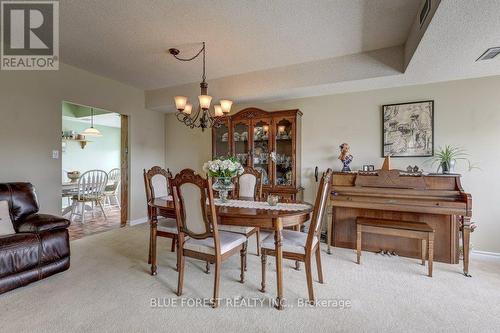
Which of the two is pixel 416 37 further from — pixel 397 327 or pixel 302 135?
pixel 397 327

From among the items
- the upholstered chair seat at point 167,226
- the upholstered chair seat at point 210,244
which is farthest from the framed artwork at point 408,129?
the upholstered chair seat at point 167,226

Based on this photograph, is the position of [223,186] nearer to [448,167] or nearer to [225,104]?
[225,104]

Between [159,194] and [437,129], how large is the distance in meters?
3.62

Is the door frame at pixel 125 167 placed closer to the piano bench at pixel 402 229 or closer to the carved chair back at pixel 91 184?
the carved chair back at pixel 91 184

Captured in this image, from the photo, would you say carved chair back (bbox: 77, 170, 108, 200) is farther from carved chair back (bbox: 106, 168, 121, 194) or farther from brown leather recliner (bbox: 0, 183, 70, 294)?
brown leather recliner (bbox: 0, 183, 70, 294)

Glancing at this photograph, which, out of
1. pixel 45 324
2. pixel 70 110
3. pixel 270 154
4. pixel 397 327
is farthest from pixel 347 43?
pixel 70 110

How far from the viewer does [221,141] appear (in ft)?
14.1

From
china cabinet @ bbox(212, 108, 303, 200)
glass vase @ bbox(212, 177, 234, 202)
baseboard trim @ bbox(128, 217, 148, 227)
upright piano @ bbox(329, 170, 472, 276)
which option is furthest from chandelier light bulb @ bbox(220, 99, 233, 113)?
baseboard trim @ bbox(128, 217, 148, 227)

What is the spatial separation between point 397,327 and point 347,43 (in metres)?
2.72

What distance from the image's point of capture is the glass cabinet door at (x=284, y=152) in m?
3.77

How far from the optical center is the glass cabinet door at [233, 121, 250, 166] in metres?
4.09

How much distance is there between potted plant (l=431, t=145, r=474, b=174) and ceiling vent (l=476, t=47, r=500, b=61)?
1070mm

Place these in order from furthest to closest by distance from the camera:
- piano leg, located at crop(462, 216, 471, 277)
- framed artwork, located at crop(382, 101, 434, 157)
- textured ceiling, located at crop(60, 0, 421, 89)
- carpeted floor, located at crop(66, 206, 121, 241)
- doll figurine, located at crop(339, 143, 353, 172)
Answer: carpeted floor, located at crop(66, 206, 121, 241) < doll figurine, located at crop(339, 143, 353, 172) < framed artwork, located at crop(382, 101, 434, 157) < piano leg, located at crop(462, 216, 471, 277) < textured ceiling, located at crop(60, 0, 421, 89)

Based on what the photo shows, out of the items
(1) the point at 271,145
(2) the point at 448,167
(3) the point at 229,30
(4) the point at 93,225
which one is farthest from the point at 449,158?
(4) the point at 93,225
